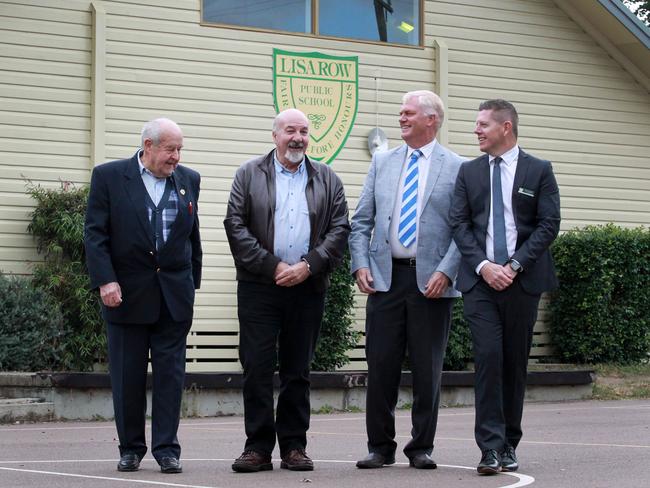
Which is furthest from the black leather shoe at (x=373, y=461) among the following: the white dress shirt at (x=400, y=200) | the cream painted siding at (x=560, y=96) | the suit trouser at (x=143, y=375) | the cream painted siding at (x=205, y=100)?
the cream painted siding at (x=560, y=96)

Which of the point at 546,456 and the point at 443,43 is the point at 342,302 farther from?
the point at 546,456

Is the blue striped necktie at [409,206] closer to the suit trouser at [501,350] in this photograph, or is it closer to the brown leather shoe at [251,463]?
the suit trouser at [501,350]

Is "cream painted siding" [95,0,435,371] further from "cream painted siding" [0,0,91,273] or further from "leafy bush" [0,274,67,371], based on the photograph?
"leafy bush" [0,274,67,371]

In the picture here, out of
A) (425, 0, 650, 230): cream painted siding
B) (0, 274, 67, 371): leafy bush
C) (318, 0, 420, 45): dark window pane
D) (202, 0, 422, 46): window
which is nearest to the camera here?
(0, 274, 67, 371): leafy bush

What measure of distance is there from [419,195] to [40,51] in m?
8.22

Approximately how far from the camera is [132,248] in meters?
8.20

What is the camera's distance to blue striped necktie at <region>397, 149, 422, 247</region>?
27.5ft

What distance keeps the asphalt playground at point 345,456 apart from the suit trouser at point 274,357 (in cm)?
27

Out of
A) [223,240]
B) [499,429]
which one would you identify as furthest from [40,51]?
[499,429]

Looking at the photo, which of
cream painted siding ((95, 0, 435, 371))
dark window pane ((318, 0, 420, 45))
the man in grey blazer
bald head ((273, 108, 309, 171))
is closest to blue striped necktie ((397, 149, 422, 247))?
the man in grey blazer

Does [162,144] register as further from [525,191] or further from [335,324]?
[335,324]

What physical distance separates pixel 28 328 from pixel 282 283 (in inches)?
256

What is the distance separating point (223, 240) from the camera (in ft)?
54.1

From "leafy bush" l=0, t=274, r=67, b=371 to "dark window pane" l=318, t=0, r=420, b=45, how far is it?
5400 mm
